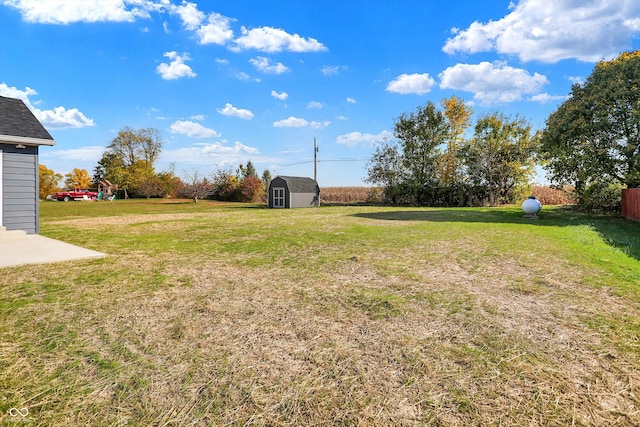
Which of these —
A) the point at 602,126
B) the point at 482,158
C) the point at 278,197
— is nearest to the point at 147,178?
the point at 278,197

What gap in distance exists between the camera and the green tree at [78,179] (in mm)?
43297

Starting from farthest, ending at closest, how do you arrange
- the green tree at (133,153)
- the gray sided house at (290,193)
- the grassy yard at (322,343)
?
1. the green tree at (133,153)
2. the gray sided house at (290,193)
3. the grassy yard at (322,343)

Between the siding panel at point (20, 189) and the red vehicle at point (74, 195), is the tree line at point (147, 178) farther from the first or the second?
the siding panel at point (20, 189)

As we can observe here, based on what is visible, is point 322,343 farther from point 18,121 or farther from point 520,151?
point 520,151

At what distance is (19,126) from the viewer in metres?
8.70

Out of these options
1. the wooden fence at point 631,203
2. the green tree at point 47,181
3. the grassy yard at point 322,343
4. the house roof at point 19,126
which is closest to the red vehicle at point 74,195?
the green tree at point 47,181

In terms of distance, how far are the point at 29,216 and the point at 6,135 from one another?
218 centimetres

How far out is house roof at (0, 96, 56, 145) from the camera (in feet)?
27.2

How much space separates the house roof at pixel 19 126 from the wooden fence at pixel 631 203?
63.6ft

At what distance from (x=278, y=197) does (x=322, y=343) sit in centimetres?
2150

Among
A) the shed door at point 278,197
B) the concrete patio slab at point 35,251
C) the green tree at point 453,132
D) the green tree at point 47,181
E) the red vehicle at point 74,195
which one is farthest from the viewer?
the green tree at point 47,181

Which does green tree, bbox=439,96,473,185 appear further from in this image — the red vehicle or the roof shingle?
the red vehicle

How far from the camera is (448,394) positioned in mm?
1996

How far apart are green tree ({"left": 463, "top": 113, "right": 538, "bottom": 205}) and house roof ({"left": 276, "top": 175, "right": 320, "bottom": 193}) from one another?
1196 cm
